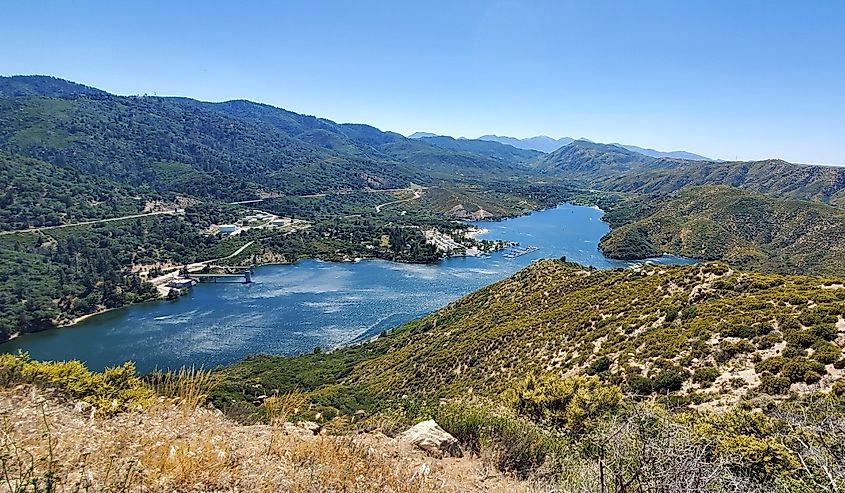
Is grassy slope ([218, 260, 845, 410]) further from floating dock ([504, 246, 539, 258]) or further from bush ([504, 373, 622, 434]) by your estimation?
floating dock ([504, 246, 539, 258])

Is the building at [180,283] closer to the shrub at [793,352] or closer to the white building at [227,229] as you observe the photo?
the white building at [227,229]

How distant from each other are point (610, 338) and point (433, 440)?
17.3 metres

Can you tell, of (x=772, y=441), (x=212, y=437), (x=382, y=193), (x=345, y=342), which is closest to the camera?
(x=212, y=437)

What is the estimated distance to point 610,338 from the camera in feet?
69.7

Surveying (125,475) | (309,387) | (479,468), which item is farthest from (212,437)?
(309,387)

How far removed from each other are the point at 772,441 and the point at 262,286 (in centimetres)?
7915

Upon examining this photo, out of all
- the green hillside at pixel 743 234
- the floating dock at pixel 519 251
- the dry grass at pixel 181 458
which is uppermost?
the dry grass at pixel 181 458

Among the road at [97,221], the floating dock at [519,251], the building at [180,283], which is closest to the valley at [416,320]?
the floating dock at [519,251]

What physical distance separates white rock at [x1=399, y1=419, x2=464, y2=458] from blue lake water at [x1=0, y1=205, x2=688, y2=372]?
48964 millimetres

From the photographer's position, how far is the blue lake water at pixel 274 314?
54.1 meters

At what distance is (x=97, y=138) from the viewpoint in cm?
16588

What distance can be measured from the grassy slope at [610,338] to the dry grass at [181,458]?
40.8ft

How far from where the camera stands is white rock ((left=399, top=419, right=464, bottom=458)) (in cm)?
616

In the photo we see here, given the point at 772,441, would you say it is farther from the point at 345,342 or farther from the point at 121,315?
the point at 121,315
